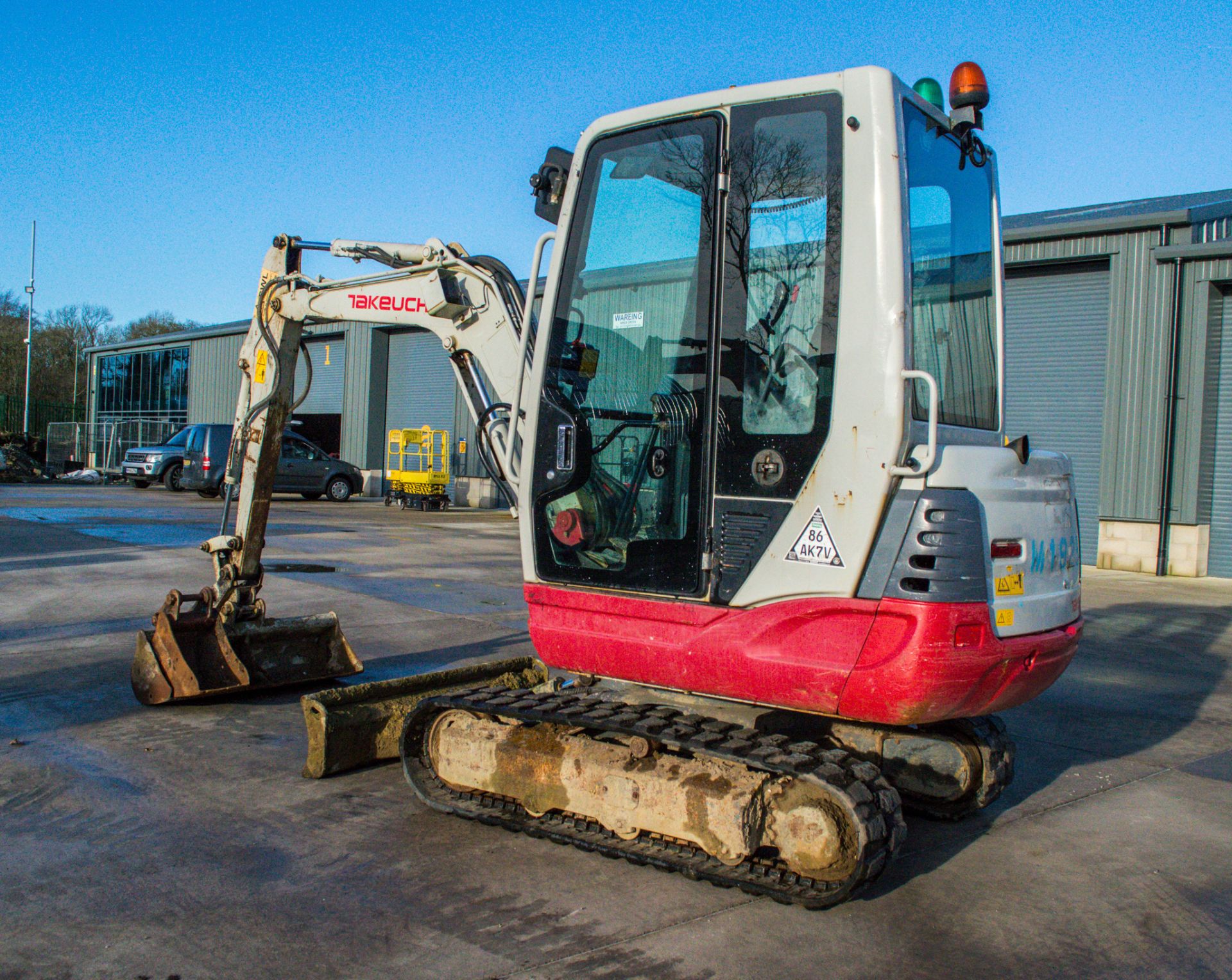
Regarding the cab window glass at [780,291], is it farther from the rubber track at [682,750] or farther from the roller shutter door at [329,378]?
the roller shutter door at [329,378]

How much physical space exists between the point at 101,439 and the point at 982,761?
44458 millimetres

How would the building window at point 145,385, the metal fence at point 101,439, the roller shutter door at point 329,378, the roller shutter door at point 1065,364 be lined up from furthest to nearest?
the building window at point 145,385 → the metal fence at point 101,439 → the roller shutter door at point 329,378 → the roller shutter door at point 1065,364

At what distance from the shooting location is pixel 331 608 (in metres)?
10.0

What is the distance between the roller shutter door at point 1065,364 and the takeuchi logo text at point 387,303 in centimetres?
1406

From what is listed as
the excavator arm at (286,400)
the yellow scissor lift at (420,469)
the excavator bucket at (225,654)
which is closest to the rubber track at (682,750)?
the excavator arm at (286,400)

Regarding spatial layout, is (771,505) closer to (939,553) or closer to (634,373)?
(939,553)

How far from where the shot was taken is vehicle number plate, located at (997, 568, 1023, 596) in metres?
3.80

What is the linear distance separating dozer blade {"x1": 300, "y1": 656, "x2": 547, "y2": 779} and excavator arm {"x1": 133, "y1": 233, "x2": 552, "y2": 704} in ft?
4.15

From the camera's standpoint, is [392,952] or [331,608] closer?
[392,952]

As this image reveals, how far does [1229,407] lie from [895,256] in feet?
51.0

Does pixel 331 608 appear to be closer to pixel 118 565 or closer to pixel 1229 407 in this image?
pixel 118 565

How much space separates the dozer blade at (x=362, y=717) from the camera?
500cm

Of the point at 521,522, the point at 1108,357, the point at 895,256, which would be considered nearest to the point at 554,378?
the point at 521,522

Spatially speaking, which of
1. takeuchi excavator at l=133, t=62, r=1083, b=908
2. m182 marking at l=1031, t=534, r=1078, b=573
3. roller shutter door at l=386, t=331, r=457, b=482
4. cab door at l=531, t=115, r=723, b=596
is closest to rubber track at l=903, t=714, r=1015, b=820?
takeuchi excavator at l=133, t=62, r=1083, b=908
